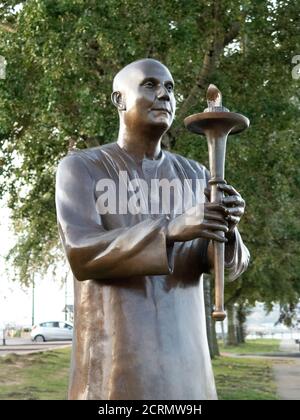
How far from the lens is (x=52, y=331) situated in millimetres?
35156

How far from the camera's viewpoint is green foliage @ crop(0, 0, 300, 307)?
1076 centimetres

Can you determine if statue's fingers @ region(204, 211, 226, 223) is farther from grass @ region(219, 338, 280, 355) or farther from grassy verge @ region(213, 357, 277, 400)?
grass @ region(219, 338, 280, 355)

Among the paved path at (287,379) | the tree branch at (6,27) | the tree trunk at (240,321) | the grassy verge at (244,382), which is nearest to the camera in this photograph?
the tree branch at (6,27)

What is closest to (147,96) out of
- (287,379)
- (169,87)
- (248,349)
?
(169,87)

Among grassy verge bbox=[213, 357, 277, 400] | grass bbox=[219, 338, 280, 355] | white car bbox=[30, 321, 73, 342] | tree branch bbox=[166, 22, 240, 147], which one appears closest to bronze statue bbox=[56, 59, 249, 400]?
tree branch bbox=[166, 22, 240, 147]

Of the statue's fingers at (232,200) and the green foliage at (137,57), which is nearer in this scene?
the statue's fingers at (232,200)

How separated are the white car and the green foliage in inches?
775

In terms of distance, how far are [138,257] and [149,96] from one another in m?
0.74

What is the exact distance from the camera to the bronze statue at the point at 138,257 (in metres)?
Result: 2.72

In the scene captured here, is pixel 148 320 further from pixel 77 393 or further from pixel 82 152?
pixel 82 152

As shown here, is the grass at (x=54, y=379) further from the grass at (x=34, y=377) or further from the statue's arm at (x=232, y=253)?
the statue's arm at (x=232, y=253)

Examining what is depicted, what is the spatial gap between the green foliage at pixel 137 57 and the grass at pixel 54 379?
127 inches

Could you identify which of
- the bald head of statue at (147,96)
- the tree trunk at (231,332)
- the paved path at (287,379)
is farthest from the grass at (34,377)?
the tree trunk at (231,332)

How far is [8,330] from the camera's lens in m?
41.0
